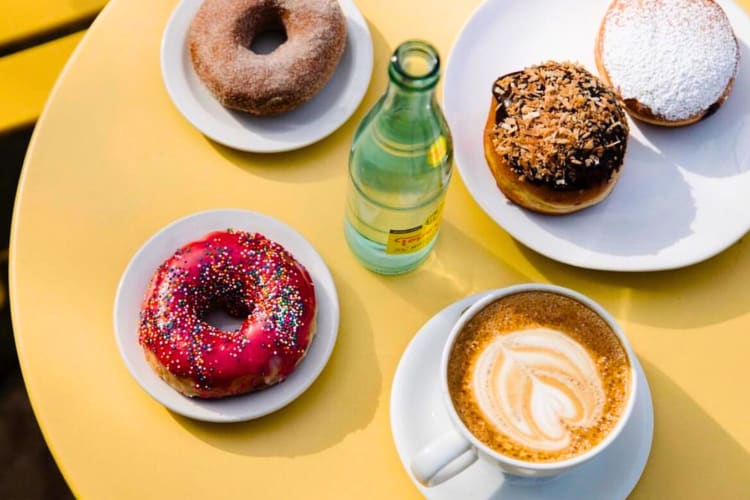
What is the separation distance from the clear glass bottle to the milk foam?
0.20 metres

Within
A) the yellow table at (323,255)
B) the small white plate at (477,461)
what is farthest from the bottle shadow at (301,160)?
the small white plate at (477,461)

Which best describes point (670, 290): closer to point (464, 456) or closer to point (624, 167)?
point (624, 167)

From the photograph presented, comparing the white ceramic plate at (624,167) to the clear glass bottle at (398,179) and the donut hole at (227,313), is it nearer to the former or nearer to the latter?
the clear glass bottle at (398,179)

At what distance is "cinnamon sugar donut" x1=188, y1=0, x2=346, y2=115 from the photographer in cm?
113

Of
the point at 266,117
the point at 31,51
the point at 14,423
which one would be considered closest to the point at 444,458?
the point at 266,117

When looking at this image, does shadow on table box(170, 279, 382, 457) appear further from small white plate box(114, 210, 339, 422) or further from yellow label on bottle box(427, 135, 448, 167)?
yellow label on bottle box(427, 135, 448, 167)

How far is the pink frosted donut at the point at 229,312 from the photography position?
0.96 metres

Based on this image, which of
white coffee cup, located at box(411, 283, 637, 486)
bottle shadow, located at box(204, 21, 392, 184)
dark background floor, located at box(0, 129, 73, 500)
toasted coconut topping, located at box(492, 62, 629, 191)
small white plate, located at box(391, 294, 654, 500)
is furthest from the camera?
dark background floor, located at box(0, 129, 73, 500)

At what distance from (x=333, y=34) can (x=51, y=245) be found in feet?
1.53

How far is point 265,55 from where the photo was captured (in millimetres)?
1199

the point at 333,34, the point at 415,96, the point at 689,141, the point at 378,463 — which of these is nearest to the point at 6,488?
the point at 378,463

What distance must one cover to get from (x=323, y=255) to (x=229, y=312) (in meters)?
0.15

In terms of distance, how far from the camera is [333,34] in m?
1.16

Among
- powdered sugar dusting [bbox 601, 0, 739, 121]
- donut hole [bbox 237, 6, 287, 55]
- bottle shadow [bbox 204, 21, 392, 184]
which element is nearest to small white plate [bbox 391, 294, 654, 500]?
bottle shadow [bbox 204, 21, 392, 184]
